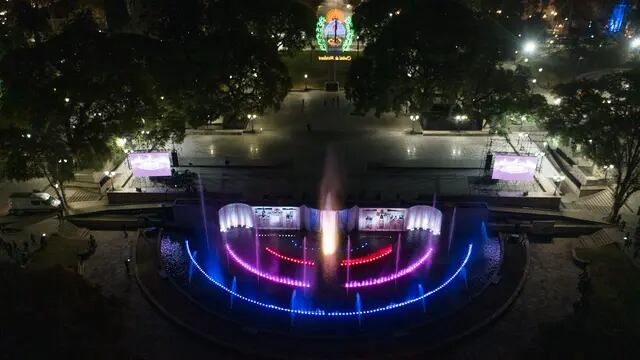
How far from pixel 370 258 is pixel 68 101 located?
71.5 ft

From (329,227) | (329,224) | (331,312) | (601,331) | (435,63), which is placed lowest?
(331,312)

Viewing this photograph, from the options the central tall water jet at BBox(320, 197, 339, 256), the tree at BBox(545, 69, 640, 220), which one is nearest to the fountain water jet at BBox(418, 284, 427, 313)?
the central tall water jet at BBox(320, 197, 339, 256)

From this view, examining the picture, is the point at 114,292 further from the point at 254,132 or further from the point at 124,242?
the point at 254,132

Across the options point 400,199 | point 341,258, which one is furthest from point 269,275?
point 400,199

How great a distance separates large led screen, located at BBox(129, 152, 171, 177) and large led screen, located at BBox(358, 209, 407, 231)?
1431 cm

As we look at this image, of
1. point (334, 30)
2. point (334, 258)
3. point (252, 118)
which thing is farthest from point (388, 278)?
point (334, 30)

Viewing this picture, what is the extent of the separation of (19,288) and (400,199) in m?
24.7

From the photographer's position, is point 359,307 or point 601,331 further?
point 359,307

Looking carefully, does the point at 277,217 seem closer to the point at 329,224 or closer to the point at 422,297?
the point at 329,224

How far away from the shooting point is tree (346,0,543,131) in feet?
125

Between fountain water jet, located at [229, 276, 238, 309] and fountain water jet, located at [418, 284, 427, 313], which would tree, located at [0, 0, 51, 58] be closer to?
fountain water jet, located at [229, 276, 238, 309]

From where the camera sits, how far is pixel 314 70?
65.9 metres

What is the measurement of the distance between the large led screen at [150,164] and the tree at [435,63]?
15.3m

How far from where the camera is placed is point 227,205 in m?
33.1
